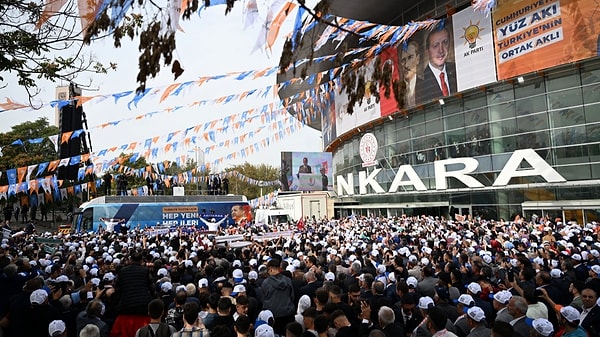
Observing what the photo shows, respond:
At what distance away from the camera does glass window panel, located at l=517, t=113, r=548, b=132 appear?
75.3 ft

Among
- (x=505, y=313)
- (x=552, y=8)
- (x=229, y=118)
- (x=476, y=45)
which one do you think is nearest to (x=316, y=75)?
(x=229, y=118)

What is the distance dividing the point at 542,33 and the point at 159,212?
24978mm

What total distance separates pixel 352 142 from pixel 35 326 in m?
35.7

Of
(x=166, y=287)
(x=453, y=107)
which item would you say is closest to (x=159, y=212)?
(x=453, y=107)

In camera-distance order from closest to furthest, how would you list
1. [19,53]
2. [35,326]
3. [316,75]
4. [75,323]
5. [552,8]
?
[35,326]
[75,323]
[19,53]
[552,8]
[316,75]

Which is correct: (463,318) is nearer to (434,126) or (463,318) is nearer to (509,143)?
(509,143)

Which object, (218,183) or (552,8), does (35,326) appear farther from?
(218,183)

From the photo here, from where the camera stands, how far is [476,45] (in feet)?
80.1

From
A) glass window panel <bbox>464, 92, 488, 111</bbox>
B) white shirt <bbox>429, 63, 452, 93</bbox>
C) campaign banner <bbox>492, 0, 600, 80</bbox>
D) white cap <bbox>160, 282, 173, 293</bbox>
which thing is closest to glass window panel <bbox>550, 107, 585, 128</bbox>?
campaign banner <bbox>492, 0, 600, 80</bbox>

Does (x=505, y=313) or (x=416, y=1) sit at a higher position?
(x=416, y=1)

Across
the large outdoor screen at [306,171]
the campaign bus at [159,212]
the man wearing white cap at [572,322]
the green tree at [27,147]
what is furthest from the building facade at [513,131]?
the green tree at [27,147]

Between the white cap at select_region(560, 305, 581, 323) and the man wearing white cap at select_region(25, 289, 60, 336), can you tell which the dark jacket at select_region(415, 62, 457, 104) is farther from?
the man wearing white cap at select_region(25, 289, 60, 336)

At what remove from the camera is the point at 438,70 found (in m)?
26.6

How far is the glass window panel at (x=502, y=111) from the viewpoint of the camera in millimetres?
24411
